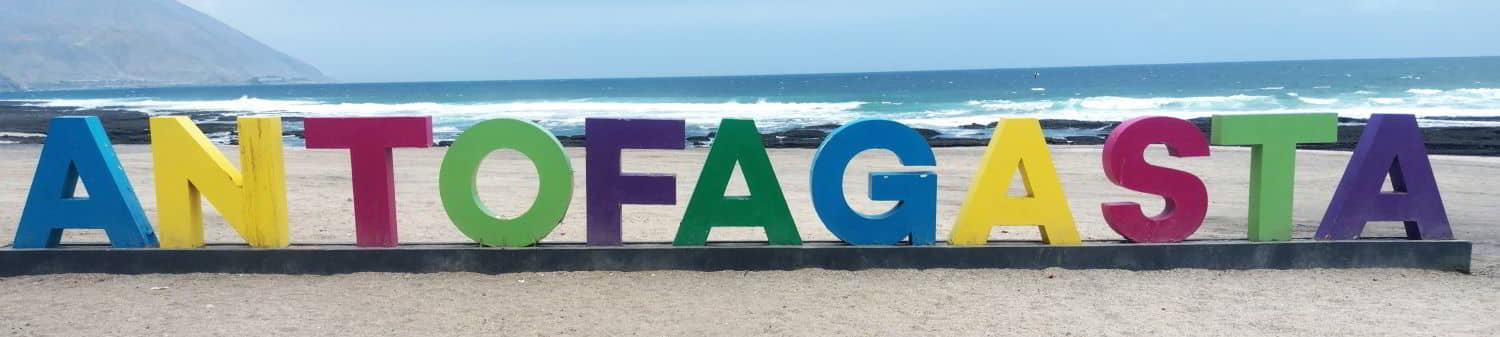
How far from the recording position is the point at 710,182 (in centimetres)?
660

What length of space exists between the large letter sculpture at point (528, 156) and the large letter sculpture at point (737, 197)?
2.91ft

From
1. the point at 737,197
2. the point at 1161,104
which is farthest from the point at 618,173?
the point at 1161,104

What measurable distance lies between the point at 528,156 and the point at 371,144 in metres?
1.06

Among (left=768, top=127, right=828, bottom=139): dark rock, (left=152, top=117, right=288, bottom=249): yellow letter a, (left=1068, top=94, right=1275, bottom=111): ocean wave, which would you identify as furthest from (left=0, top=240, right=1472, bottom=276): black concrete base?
(left=1068, top=94, right=1275, bottom=111): ocean wave

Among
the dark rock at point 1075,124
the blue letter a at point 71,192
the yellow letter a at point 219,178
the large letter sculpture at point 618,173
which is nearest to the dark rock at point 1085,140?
the dark rock at point 1075,124

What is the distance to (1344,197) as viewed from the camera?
22.2 ft

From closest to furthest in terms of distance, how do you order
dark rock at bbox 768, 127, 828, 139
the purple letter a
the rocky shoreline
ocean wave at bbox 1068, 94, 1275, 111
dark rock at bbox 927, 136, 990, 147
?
1. the purple letter a
2. the rocky shoreline
3. dark rock at bbox 927, 136, 990, 147
4. dark rock at bbox 768, 127, 828, 139
5. ocean wave at bbox 1068, 94, 1275, 111

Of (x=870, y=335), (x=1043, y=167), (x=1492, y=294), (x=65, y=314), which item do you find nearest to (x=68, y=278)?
(x=65, y=314)

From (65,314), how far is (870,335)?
15.3 feet

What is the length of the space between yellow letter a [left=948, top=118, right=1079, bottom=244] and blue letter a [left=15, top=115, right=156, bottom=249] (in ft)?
18.4

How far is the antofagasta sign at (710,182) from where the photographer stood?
253 inches

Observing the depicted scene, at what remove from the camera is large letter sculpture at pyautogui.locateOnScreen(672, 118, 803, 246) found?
21.6 ft

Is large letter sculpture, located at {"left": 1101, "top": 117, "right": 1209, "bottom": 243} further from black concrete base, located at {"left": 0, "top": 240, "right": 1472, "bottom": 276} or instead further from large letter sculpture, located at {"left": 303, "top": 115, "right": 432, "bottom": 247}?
large letter sculpture, located at {"left": 303, "top": 115, "right": 432, "bottom": 247}

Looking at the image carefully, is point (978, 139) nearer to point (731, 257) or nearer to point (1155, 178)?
point (1155, 178)
